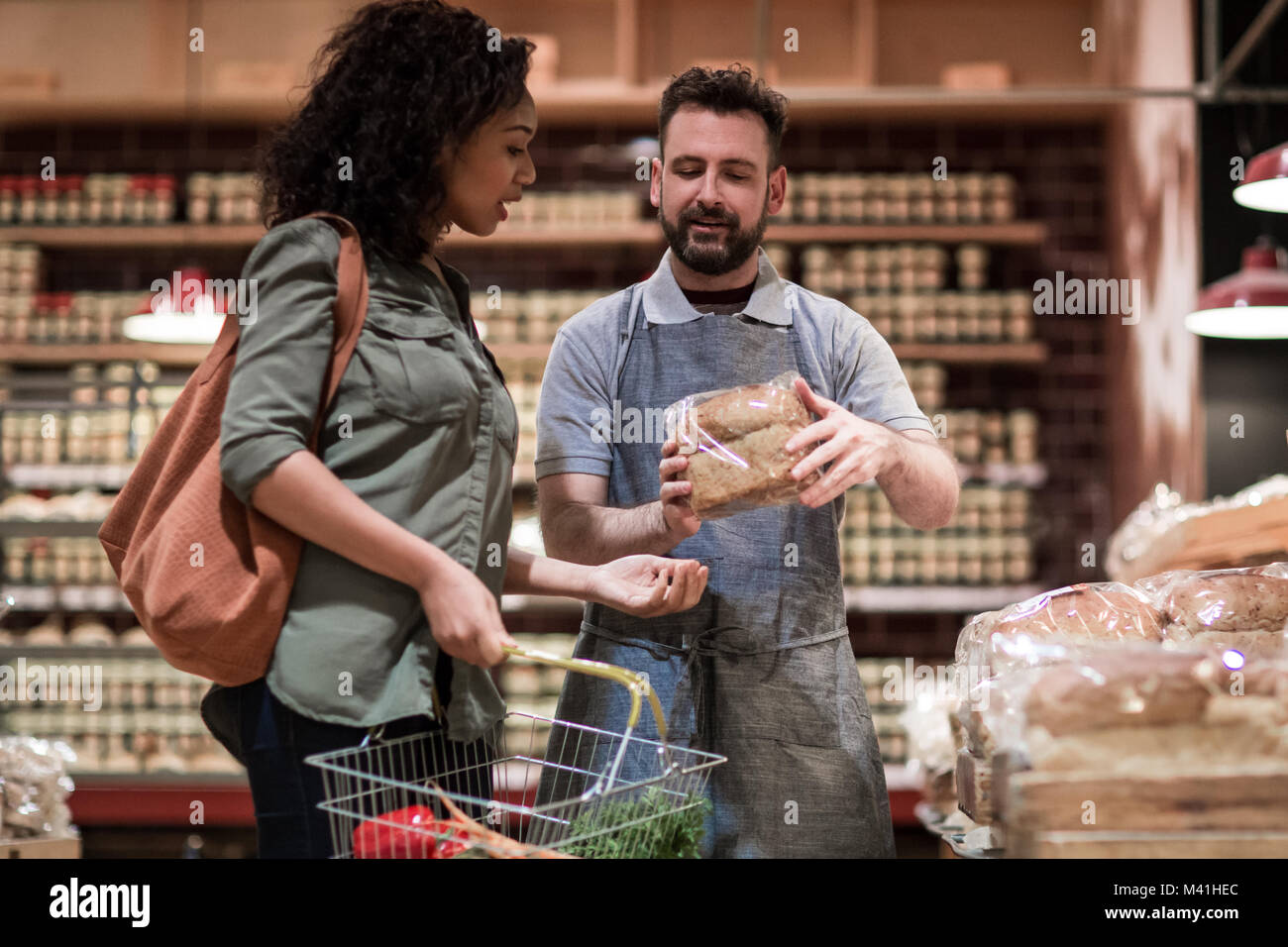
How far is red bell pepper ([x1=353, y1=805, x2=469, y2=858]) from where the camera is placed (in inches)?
47.5

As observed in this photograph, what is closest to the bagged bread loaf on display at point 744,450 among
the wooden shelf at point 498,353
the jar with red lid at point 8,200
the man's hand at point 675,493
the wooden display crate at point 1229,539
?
the man's hand at point 675,493

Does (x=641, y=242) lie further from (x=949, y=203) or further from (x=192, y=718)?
(x=192, y=718)

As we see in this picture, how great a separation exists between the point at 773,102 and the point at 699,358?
417mm

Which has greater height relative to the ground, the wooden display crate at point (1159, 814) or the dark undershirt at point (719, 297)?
the dark undershirt at point (719, 297)

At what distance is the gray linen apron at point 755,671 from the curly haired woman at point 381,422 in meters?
0.41

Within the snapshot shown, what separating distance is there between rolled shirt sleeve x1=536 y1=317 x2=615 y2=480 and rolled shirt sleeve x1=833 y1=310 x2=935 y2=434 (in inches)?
14.8

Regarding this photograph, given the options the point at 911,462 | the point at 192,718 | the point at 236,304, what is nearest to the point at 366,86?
the point at 236,304

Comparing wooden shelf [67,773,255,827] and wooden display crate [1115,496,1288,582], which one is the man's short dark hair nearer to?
wooden display crate [1115,496,1288,582]

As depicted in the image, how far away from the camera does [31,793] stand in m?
2.34

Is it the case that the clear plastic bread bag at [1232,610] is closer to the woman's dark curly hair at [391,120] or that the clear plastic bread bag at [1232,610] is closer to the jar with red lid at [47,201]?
the woman's dark curly hair at [391,120]

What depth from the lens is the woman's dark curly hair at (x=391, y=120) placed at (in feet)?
4.72

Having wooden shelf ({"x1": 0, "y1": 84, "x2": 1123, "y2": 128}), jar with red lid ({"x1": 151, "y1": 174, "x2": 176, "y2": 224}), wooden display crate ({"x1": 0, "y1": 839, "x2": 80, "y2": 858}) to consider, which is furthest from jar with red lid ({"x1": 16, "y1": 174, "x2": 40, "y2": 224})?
wooden display crate ({"x1": 0, "y1": 839, "x2": 80, "y2": 858})

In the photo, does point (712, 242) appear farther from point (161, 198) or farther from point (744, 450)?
point (161, 198)

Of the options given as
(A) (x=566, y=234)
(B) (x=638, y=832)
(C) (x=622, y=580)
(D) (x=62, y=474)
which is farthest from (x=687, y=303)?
(D) (x=62, y=474)
